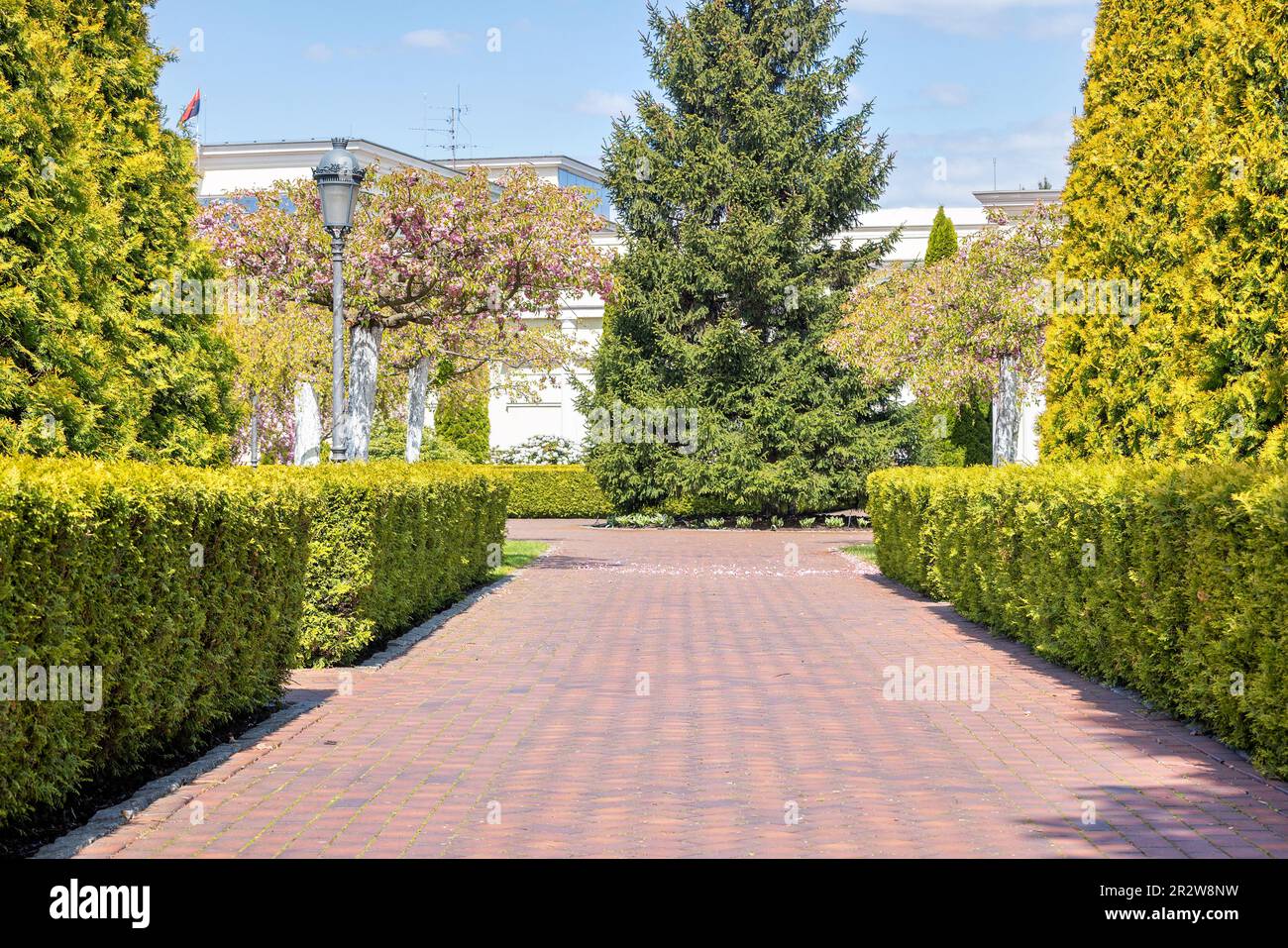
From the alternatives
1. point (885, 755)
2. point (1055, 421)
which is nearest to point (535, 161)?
point (1055, 421)

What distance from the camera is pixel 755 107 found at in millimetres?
34625

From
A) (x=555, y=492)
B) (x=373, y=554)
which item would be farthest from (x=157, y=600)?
(x=555, y=492)

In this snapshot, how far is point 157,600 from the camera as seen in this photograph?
706 cm

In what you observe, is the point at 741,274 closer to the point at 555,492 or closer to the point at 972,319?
the point at 972,319

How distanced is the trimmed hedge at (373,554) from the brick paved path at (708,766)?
45 cm

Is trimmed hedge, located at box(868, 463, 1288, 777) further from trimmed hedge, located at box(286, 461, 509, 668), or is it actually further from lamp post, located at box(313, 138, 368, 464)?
lamp post, located at box(313, 138, 368, 464)

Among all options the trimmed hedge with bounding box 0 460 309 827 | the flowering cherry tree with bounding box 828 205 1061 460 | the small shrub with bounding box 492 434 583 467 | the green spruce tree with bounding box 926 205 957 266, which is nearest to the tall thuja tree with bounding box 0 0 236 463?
the trimmed hedge with bounding box 0 460 309 827

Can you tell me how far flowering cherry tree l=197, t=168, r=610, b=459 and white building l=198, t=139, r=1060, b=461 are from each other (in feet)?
46.6

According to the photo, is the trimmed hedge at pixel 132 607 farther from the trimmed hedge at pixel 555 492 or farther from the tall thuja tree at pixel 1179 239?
the trimmed hedge at pixel 555 492

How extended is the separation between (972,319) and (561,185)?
1432 cm

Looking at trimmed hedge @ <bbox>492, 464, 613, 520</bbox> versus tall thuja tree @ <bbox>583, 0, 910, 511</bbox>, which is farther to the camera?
trimmed hedge @ <bbox>492, 464, 613, 520</bbox>

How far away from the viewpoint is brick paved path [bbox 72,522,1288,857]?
19.6 feet
